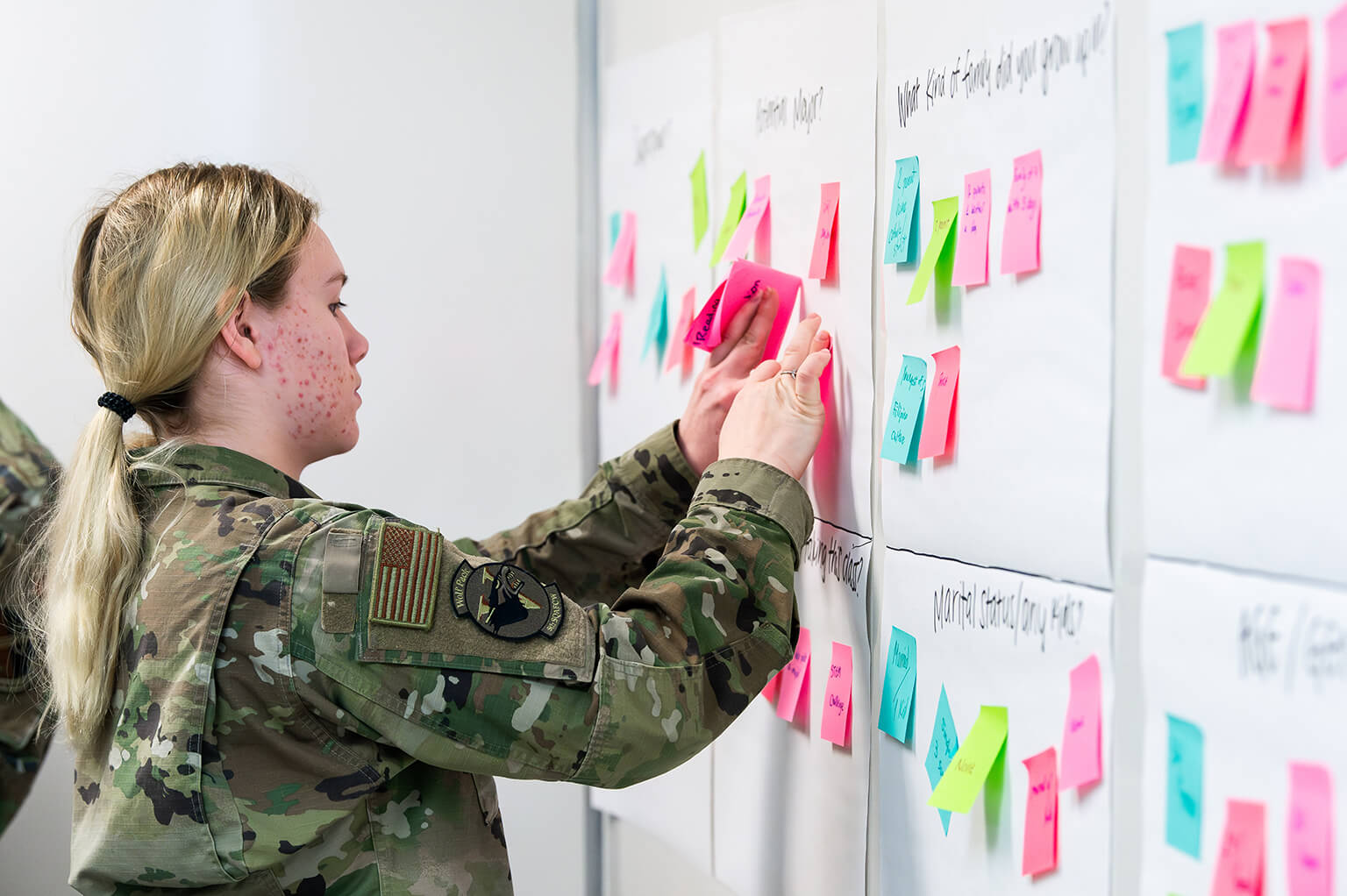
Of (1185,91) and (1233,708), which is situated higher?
(1185,91)

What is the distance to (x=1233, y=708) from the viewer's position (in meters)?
0.67

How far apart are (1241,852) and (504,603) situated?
0.53m

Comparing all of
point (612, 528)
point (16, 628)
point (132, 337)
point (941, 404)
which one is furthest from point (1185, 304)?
point (16, 628)

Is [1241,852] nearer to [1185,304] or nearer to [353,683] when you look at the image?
[1185,304]

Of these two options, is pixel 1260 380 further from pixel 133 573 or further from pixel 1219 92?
pixel 133 573

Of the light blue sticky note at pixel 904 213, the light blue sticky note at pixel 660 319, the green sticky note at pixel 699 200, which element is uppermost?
the green sticky note at pixel 699 200

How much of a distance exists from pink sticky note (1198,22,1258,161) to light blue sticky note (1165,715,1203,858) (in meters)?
0.35

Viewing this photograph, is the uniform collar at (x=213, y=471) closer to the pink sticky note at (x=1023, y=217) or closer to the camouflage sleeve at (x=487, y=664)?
the camouflage sleeve at (x=487, y=664)

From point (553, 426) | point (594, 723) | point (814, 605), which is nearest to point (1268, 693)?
point (594, 723)

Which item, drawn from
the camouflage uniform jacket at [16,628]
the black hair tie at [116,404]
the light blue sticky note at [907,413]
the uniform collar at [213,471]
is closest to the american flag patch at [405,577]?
the uniform collar at [213,471]

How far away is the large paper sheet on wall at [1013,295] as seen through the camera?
2.55ft

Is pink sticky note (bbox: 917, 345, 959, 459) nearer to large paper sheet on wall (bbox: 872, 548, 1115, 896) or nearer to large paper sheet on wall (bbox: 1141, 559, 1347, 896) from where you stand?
large paper sheet on wall (bbox: 872, 548, 1115, 896)

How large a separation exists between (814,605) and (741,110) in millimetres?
567

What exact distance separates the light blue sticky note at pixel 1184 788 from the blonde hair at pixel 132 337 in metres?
0.80
